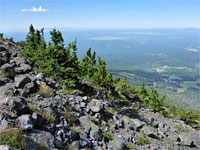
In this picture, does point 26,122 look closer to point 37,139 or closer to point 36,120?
point 36,120

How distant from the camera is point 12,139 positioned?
5.52 meters

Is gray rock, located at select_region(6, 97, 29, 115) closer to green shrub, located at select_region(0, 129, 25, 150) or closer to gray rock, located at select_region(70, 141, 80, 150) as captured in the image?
green shrub, located at select_region(0, 129, 25, 150)

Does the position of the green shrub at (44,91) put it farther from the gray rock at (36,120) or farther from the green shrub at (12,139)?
the green shrub at (12,139)

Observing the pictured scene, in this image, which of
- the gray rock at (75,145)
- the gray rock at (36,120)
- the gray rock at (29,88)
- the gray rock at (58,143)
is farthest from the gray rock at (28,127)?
the gray rock at (29,88)

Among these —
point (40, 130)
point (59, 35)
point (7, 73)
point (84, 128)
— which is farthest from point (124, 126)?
point (59, 35)

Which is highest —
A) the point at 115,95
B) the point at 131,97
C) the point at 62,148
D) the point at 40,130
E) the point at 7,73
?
the point at 7,73

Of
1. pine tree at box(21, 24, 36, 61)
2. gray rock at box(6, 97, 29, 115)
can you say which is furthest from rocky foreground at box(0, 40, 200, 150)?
pine tree at box(21, 24, 36, 61)

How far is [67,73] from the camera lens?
2538 cm

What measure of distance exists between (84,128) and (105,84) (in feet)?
55.1

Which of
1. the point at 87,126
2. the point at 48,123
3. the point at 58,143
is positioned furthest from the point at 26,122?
the point at 87,126

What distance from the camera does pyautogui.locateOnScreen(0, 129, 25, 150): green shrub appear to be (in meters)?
5.43

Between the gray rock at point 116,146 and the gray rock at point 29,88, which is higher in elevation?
the gray rock at point 29,88

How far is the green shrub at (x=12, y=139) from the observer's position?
543 cm

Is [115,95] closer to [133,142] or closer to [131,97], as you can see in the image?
[133,142]
